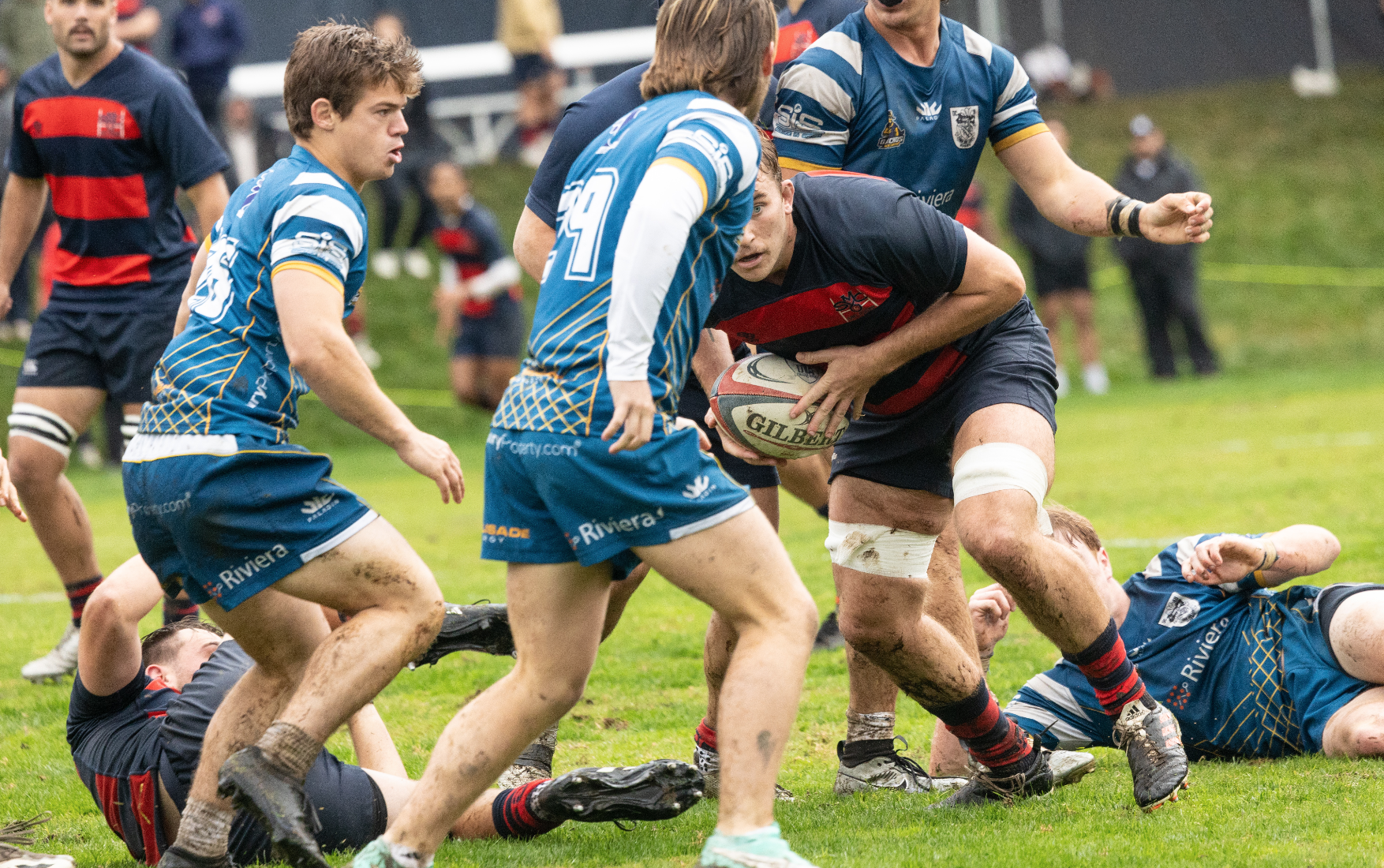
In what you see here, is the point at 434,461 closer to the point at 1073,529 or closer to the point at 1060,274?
the point at 1073,529

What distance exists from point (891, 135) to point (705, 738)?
202cm

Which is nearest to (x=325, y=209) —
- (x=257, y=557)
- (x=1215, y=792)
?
(x=257, y=557)

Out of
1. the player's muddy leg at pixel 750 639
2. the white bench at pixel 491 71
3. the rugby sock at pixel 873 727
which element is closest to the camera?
the player's muddy leg at pixel 750 639

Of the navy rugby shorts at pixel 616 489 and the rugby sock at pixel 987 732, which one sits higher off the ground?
the navy rugby shorts at pixel 616 489

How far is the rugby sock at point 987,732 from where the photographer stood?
13.6ft

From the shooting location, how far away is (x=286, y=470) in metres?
3.59

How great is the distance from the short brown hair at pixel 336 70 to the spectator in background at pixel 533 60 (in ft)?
51.4

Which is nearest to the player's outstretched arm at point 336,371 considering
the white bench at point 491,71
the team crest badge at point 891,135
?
the team crest badge at point 891,135

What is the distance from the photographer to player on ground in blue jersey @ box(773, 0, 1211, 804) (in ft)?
14.6

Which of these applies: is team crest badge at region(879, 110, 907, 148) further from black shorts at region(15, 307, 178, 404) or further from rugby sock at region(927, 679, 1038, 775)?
black shorts at region(15, 307, 178, 404)

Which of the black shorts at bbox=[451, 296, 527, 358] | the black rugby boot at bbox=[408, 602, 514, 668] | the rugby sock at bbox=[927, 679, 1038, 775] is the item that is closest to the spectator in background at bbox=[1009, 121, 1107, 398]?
the black shorts at bbox=[451, 296, 527, 358]

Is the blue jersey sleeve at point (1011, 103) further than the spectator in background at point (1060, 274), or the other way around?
the spectator in background at point (1060, 274)

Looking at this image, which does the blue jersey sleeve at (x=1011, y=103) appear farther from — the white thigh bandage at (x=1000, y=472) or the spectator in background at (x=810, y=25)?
the white thigh bandage at (x=1000, y=472)

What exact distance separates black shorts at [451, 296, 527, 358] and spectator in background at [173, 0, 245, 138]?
14.8 ft
